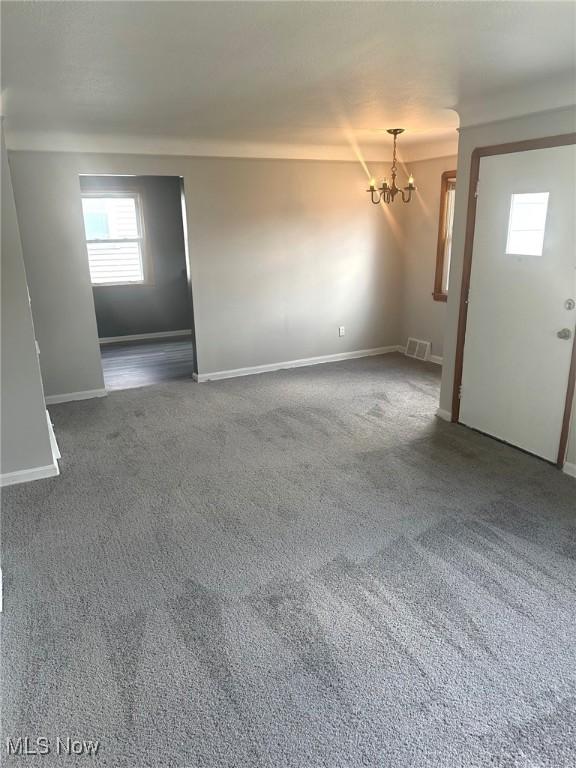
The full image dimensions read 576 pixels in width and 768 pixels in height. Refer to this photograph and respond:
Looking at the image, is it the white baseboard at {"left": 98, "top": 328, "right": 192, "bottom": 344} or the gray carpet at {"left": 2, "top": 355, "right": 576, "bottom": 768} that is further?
the white baseboard at {"left": 98, "top": 328, "right": 192, "bottom": 344}

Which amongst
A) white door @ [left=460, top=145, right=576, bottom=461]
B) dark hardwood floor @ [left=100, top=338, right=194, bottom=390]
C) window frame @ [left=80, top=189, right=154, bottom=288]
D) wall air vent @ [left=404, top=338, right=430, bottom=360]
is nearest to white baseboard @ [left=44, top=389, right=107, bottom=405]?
dark hardwood floor @ [left=100, top=338, right=194, bottom=390]

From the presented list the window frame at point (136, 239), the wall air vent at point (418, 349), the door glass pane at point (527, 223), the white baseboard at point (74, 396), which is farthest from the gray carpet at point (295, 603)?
the window frame at point (136, 239)

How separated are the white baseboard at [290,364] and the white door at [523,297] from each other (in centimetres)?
240

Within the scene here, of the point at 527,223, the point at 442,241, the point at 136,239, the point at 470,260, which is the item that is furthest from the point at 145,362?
the point at 527,223

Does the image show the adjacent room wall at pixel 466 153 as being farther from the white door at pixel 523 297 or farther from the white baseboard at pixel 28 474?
the white baseboard at pixel 28 474

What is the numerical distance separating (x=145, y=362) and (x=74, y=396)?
59.6 inches

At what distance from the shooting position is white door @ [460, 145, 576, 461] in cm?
331

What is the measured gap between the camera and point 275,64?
8.39 ft

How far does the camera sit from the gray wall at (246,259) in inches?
185

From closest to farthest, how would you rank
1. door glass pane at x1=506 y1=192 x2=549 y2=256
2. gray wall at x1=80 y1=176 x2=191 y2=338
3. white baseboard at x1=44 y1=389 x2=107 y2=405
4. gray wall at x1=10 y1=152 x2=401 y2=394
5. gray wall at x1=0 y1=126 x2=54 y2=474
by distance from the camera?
gray wall at x1=0 y1=126 x2=54 y2=474
door glass pane at x1=506 y1=192 x2=549 y2=256
gray wall at x1=10 y1=152 x2=401 y2=394
white baseboard at x1=44 y1=389 x2=107 y2=405
gray wall at x1=80 y1=176 x2=191 y2=338

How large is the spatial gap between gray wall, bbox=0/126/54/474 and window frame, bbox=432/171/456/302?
416 centimetres

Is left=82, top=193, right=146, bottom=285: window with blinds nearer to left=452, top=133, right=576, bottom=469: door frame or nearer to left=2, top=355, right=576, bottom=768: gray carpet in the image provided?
left=2, top=355, right=576, bottom=768: gray carpet

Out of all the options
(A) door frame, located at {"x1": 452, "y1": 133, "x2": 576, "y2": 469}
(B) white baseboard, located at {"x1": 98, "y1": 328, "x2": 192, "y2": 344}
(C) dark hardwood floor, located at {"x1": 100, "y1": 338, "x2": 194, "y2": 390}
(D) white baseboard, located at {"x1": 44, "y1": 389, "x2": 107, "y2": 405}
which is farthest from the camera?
(B) white baseboard, located at {"x1": 98, "y1": 328, "x2": 192, "y2": 344}

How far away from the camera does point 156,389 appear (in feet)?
17.6
